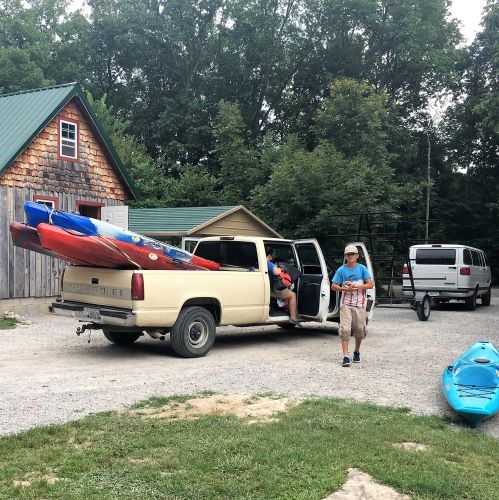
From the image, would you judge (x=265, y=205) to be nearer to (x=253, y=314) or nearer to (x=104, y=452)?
(x=253, y=314)

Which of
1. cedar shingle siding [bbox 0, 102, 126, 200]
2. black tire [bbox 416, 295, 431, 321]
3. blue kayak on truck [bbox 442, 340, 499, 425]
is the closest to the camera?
blue kayak on truck [bbox 442, 340, 499, 425]

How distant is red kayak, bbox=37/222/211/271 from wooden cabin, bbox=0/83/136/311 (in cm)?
676

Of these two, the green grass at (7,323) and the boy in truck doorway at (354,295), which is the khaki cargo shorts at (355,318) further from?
the green grass at (7,323)

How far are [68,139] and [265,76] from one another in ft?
87.6

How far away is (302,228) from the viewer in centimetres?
2106

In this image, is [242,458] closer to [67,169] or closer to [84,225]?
[84,225]

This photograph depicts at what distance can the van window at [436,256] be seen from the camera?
18.0 m

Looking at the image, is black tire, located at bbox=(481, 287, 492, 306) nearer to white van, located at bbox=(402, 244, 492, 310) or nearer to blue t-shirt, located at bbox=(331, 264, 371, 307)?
white van, located at bbox=(402, 244, 492, 310)

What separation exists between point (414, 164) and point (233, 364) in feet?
103

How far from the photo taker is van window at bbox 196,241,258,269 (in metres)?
11.1

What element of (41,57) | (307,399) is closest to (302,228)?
(307,399)

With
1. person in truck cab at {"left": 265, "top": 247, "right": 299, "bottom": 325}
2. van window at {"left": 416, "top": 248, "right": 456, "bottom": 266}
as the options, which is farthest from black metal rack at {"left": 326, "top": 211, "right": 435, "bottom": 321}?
person in truck cab at {"left": 265, "top": 247, "right": 299, "bottom": 325}

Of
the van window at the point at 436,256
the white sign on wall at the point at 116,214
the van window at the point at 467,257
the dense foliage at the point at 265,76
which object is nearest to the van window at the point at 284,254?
the white sign on wall at the point at 116,214

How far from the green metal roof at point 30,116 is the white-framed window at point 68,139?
0.53 m
